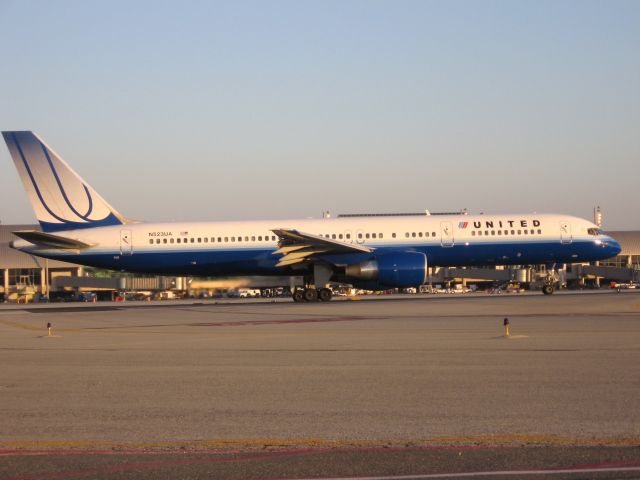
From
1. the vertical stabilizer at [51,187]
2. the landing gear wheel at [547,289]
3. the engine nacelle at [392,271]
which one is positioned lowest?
the landing gear wheel at [547,289]

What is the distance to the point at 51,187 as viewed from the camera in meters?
44.8

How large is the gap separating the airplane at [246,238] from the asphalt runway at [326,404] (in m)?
21.3

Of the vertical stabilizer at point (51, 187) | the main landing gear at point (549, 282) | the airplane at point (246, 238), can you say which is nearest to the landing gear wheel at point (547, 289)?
the main landing gear at point (549, 282)

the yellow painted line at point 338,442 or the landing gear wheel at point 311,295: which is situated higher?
the landing gear wheel at point 311,295

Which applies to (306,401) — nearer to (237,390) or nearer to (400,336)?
(237,390)

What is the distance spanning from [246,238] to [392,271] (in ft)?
27.5

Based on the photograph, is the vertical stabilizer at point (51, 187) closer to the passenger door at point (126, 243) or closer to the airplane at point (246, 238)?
the airplane at point (246, 238)

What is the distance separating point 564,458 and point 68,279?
272ft

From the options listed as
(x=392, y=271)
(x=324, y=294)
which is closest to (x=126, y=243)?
(x=324, y=294)

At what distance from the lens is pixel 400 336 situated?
2178 cm

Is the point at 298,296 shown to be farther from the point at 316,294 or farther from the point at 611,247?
the point at 611,247

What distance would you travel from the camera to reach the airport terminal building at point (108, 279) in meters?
83.1

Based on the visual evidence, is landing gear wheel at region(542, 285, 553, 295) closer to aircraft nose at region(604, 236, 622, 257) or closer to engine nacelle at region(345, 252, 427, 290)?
aircraft nose at region(604, 236, 622, 257)

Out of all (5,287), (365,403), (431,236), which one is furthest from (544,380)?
(5,287)
